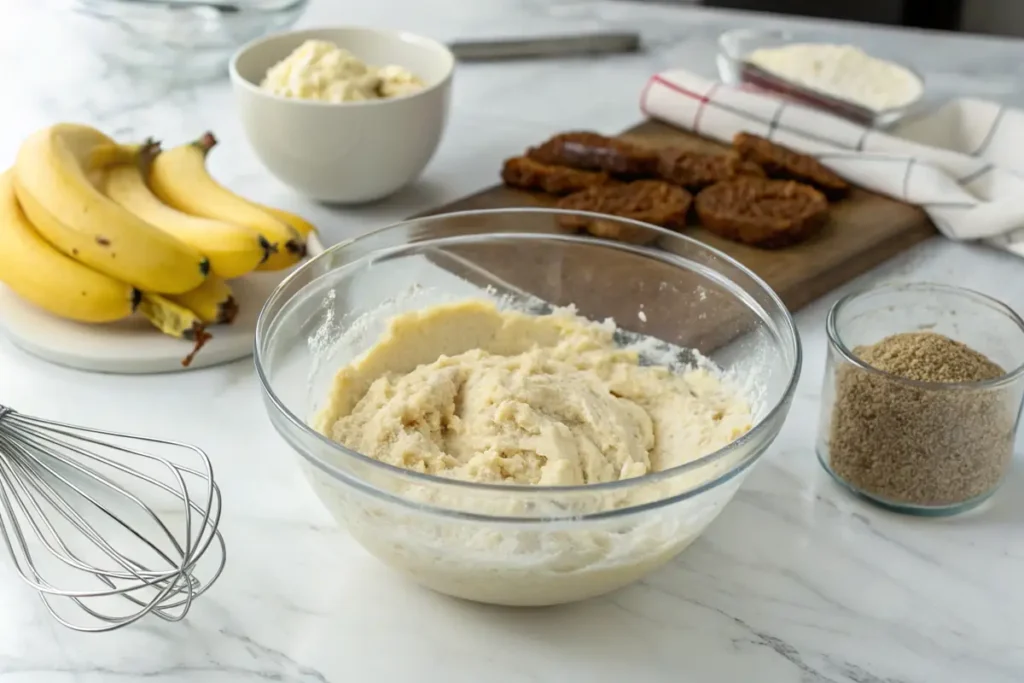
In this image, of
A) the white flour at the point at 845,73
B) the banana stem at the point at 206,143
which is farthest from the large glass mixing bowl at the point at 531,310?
the white flour at the point at 845,73

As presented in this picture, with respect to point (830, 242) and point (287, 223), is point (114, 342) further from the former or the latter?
point (830, 242)

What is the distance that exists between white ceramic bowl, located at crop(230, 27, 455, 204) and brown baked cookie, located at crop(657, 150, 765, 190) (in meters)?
0.31

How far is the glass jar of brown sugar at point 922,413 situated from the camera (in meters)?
0.88

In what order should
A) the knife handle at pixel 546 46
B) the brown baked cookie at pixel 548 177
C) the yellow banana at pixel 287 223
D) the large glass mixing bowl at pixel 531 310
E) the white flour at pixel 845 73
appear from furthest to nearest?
1. the knife handle at pixel 546 46
2. the white flour at pixel 845 73
3. the brown baked cookie at pixel 548 177
4. the yellow banana at pixel 287 223
5. the large glass mixing bowl at pixel 531 310

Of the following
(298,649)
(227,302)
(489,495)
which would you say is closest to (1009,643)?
(489,495)

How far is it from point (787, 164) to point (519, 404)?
0.76 meters

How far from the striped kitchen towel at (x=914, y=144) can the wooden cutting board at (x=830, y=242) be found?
4 cm

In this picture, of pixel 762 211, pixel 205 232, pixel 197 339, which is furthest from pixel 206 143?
pixel 762 211

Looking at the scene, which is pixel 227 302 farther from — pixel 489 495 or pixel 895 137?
pixel 895 137

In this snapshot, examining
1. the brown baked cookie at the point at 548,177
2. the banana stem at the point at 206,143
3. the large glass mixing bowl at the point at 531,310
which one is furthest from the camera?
the brown baked cookie at the point at 548,177

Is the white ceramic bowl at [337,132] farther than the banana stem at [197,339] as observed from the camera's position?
Yes

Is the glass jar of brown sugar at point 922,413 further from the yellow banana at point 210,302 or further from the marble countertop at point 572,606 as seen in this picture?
the yellow banana at point 210,302

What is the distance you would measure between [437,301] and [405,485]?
0.39m

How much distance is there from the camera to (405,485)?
2.33 ft
